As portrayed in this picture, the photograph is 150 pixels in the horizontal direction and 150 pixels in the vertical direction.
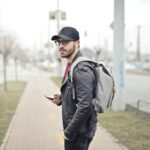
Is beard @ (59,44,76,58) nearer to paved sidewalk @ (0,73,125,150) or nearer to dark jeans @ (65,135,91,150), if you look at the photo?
dark jeans @ (65,135,91,150)

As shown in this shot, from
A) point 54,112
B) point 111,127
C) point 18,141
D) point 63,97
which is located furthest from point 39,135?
point 63,97

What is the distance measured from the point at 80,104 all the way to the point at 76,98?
0.40 feet

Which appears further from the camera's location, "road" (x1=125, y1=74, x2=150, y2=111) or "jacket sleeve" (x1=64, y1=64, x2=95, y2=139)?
"road" (x1=125, y1=74, x2=150, y2=111)

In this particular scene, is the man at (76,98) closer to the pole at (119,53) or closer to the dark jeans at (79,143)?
the dark jeans at (79,143)

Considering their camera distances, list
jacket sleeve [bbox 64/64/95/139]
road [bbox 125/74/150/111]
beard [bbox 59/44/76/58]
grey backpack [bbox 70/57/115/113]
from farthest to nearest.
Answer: road [bbox 125/74/150/111], beard [bbox 59/44/76/58], grey backpack [bbox 70/57/115/113], jacket sleeve [bbox 64/64/95/139]

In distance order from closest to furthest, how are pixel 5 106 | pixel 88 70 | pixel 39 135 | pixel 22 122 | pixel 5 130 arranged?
pixel 88 70 → pixel 39 135 → pixel 5 130 → pixel 22 122 → pixel 5 106

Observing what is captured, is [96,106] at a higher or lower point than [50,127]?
higher

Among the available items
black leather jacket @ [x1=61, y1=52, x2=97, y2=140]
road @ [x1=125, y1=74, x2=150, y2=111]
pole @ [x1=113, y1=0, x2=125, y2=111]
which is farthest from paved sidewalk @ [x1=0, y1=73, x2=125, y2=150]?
black leather jacket @ [x1=61, y1=52, x2=97, y2=140]

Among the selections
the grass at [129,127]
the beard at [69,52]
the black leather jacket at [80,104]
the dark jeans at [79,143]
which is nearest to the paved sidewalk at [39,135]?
the grass at [129,127]

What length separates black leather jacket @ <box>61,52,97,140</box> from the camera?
3939 millimetres

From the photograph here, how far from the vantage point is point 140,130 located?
10125 mm

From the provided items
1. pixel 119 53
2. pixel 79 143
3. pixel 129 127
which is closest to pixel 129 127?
pixel 129 127

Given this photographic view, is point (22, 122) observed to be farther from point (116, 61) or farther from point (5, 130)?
point (116, 61)

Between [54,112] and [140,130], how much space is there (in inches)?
214
